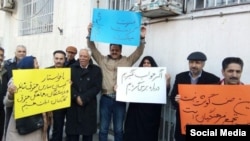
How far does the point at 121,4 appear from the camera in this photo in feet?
19.3

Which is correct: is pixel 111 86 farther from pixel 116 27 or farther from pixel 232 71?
pixel 232 71

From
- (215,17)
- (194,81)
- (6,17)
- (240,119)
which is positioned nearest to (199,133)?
(240,119)

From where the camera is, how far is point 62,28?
743 cm

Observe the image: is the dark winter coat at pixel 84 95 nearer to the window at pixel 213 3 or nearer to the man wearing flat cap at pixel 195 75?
the man wearing flat cap at pixel 195 75

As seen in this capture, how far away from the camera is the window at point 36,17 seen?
8445 mm

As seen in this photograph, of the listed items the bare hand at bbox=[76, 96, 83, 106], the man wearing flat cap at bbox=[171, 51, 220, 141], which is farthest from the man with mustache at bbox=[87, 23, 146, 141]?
the man wearing flat cap at bbox=[171, 51, 220, 141]

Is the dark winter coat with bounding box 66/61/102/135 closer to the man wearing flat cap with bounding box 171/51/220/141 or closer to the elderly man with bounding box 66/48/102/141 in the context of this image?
the elderly man with bounding box 66/48/102/141

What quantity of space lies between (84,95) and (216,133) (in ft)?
7.19

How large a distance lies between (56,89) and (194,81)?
4.76 feet

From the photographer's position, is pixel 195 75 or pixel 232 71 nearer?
pixel 232 71

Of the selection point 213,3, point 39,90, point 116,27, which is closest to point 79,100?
point 39,90

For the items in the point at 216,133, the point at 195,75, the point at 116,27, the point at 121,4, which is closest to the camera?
the point at 216,133

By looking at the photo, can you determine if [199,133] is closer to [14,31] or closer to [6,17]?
[14,31]

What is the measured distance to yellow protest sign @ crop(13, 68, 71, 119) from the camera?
3180mm
